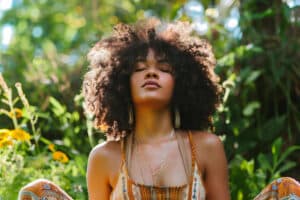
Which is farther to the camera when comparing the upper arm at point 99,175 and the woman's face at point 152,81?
the upper arm at point 99,175

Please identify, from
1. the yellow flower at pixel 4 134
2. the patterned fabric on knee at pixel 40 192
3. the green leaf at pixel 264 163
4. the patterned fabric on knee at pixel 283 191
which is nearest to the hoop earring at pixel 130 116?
the patterned fabric on knee at pixel 40 192

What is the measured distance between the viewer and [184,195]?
271 cm

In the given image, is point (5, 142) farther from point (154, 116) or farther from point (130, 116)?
point (154, 116)

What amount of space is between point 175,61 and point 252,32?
1767mm

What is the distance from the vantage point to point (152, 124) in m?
2.82

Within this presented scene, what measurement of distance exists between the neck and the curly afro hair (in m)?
0.06

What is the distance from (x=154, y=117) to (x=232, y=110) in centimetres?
154

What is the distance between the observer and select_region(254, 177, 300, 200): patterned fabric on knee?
2.56 m

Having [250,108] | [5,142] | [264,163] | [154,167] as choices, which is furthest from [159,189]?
[250,108]

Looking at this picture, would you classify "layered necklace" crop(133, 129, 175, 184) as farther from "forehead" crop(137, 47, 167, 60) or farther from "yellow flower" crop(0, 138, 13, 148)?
"yellow flower" crop(0, 138, 13, 148)

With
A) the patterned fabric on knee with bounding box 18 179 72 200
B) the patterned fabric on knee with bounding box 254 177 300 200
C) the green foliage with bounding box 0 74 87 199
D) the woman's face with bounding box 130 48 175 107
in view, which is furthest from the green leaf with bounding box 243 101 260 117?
the patterned fabric on knee with bounding box 18 179 72 200

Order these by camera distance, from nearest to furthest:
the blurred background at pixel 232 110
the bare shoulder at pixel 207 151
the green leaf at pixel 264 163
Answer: the bare shoulder at pixel 207 151 → the blurred background at pixel 232 110 → the green leaf at pixel 264 163

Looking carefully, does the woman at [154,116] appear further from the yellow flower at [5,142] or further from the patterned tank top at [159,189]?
the yellow flower at [5,142]

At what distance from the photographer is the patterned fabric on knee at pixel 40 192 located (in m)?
2.64
